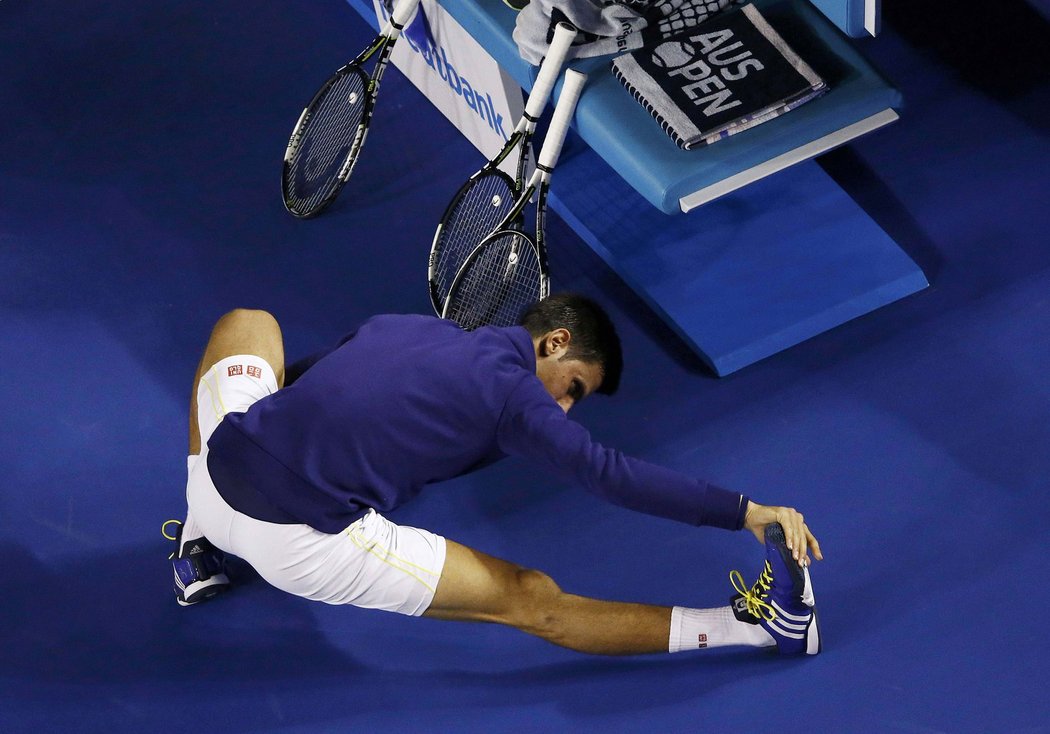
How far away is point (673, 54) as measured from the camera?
5.30 meters

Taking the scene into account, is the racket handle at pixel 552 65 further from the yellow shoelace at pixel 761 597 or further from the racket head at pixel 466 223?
the yellow shoelace at pixel 761 597

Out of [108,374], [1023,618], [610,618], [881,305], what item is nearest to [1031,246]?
[881,305]

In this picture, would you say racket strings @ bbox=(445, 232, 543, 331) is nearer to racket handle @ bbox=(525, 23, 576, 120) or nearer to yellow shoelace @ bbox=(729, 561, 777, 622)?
racket handle @ bbox=(525, 23, 576, 120)

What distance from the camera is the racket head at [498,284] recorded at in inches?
210

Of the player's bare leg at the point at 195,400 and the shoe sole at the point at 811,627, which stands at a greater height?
the player's bare leg at the point at 195,400

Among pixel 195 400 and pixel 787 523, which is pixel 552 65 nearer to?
pixel 195 400

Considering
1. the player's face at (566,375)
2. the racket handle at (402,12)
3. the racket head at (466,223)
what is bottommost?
the racket head at (466,223)

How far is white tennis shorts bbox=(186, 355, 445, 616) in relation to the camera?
14.0 feet

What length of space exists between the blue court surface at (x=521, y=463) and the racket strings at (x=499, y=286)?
32cm

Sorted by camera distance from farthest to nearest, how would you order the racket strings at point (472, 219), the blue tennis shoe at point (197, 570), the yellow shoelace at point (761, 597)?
the racket strings at point (472, 219), the blue tennis shoe at point (197, 570), the yellow shoelace at point (761, 597)

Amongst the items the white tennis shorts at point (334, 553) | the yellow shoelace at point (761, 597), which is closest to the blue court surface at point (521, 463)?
the yellow shoelace at point (761, 597)

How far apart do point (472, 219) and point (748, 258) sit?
1.04 meters

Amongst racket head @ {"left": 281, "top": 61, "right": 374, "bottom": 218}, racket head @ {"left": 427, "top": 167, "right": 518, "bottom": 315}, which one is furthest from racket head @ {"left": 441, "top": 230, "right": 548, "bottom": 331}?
racket head @ {"left": 281, "top": 61, "right": 374, "bottom": 218}

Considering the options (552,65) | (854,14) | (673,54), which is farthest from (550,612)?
(854,14)
